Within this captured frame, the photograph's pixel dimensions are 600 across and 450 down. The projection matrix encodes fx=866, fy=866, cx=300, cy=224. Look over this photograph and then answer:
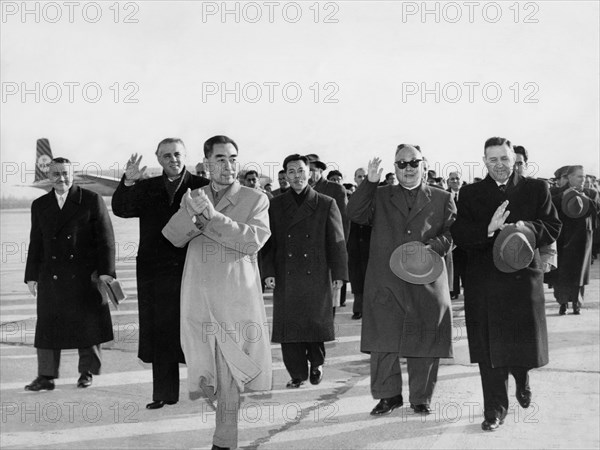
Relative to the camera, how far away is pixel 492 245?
5594 millimetres

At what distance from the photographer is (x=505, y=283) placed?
5.62 meters

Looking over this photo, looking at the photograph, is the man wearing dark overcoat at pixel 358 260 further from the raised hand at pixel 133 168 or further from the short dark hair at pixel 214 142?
the short dark hair at pixel 214 142

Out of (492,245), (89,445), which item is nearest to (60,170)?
(89,445)

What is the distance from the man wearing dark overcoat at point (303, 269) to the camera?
6965 mm

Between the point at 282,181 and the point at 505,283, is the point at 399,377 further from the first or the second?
the point at 282,181

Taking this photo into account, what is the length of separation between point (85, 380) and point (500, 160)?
374 cm

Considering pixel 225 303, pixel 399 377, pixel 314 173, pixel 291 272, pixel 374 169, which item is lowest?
pixel 399 377

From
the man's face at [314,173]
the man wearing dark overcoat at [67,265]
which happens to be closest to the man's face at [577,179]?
the man's face at [314,173]

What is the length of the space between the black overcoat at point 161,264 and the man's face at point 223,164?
0.79 m

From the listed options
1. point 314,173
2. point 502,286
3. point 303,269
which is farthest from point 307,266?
point 314,173

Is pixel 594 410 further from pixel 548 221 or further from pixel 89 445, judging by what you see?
pixel 89 445

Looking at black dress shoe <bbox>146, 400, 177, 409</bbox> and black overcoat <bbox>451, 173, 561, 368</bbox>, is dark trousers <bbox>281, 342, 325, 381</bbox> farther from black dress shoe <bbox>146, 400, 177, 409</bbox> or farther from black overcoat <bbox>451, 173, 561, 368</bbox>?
black overcoat <bbox>451, 173, 561, 368</bbox>

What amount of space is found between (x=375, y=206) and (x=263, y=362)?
164cm

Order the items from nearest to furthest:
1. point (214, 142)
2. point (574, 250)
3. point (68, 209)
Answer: point (214, 142)
point (68, 209)
point (574, 250)
